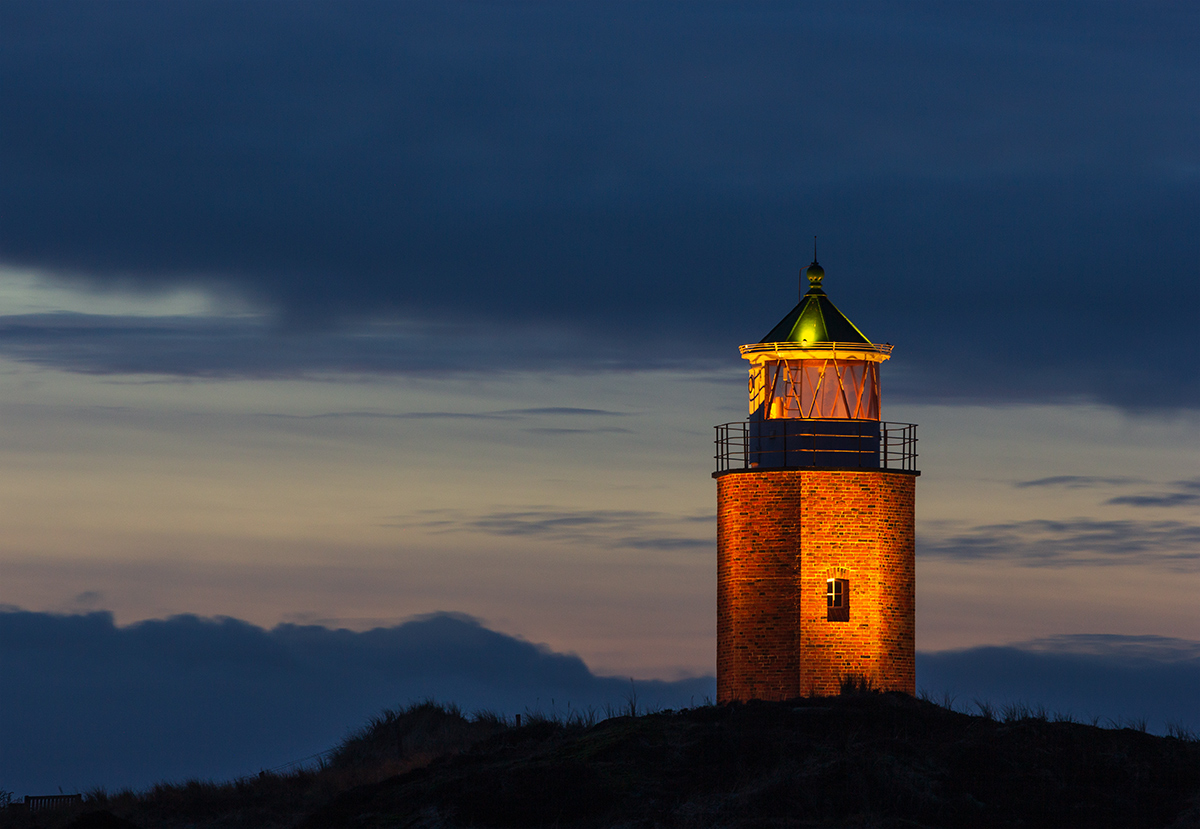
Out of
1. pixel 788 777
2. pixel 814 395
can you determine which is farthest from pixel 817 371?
pixel 788 777

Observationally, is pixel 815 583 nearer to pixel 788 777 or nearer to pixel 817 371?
pixel 817 371

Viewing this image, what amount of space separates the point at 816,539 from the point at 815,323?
560cm

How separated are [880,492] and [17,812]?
65.3 ft

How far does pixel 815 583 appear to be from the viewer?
45.9 metres

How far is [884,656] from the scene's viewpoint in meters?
46.1

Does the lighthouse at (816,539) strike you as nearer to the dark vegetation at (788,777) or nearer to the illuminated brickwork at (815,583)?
the illuminated brickwork at (815,583)

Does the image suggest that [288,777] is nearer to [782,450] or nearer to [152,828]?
[152,828]

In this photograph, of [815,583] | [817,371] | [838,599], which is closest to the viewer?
[815,583]

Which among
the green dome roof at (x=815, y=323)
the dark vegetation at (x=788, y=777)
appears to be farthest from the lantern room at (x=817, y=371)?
the dark vegetation at (x=788, y=777)

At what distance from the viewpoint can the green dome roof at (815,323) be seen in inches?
1908

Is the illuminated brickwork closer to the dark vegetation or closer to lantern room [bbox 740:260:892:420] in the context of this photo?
lantern room [bbox 740:260:892:420]

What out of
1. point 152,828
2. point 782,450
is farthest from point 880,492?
point 152,828

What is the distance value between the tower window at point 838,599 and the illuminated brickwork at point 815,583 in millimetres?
100

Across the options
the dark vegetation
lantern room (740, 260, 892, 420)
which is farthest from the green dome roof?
the dark vegetation
